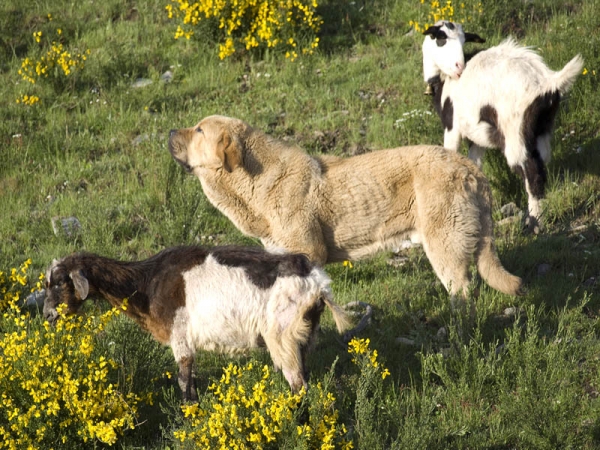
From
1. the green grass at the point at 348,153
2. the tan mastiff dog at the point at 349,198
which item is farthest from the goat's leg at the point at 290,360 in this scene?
the tan mastiff dog at the point at 349,198

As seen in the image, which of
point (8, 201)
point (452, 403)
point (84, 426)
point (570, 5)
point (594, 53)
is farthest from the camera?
point (570, 5)

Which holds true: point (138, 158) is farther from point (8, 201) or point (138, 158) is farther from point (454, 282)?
point (454, 282)

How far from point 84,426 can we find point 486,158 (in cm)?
603

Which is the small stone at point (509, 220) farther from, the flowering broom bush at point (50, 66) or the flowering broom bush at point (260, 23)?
the flowering broom bush at point (50, 66)

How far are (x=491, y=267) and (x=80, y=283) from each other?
3.34 meters

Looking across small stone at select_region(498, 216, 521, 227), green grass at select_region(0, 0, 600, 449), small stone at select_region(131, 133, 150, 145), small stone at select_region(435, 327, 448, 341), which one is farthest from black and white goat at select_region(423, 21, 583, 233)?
small stone at select_region(131, 133, 150, 145)

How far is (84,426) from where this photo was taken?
6.13 m

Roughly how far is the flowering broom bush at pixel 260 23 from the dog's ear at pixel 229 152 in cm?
492

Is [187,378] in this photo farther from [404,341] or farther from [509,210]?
[509,210]

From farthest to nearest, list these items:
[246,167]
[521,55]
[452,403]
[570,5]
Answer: [570,5]
[521,55]
[246,167]
[452,403]

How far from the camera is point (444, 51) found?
10.5 metres

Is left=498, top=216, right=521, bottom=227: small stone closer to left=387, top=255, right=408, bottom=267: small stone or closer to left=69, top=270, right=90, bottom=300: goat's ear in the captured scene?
left=387, top=255, right=408, bottom=267: small stone

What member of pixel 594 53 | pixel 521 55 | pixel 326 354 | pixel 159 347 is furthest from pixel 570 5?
pixel 159 347

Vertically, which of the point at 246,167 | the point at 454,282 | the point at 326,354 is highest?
the point at 246,167
